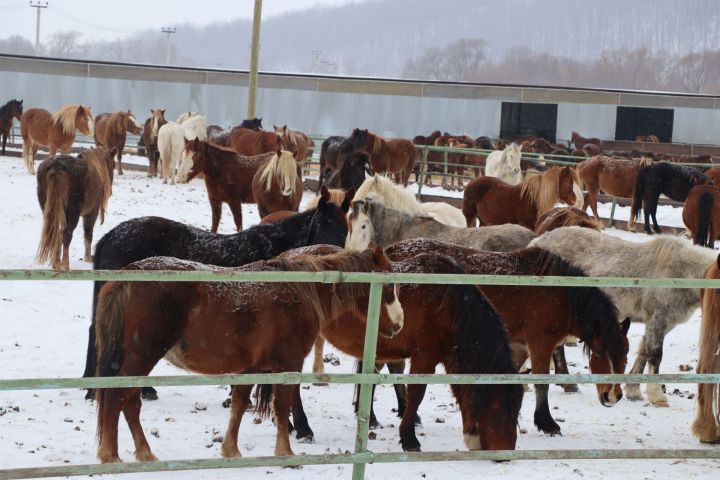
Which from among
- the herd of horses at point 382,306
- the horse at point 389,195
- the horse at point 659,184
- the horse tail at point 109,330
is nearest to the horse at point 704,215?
the horse at point 659,184

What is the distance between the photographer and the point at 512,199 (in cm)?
1287

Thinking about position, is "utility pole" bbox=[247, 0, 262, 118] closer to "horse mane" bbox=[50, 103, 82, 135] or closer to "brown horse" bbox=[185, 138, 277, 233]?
"horse mane" bbox=[50, 103, 82, 135]

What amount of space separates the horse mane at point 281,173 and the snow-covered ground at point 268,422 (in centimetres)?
412


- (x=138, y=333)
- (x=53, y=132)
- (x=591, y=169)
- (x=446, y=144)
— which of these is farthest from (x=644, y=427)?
(x=446, y=144)

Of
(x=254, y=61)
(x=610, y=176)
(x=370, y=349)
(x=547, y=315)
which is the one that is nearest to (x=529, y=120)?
(x=254, y=61)

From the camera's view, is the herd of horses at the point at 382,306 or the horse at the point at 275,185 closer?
the herd of horses at the point at 382,306

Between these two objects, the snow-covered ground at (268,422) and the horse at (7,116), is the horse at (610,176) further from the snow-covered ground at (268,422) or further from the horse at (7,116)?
the horse at (7,116)

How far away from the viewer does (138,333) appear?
4.64 meters

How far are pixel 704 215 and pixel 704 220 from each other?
9 cm

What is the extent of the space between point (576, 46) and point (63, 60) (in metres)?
158

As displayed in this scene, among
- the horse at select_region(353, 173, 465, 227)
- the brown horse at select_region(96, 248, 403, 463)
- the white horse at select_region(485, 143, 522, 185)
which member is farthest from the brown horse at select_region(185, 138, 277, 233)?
the brown horse at select_region(96, 248, 403, 463)

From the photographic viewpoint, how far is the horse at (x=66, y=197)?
9.76m

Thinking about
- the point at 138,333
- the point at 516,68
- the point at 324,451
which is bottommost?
the point at 324,451

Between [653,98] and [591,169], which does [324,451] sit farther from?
[653,98]
